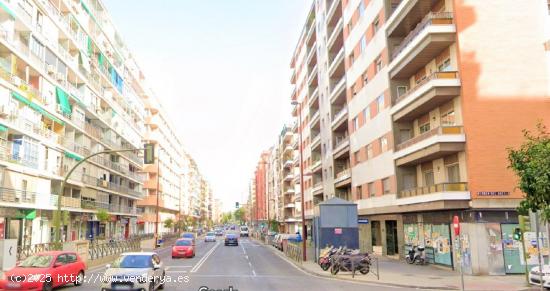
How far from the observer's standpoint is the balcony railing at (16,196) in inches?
1211

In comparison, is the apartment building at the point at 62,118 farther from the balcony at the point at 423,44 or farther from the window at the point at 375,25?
the balcony at the point at 423,44

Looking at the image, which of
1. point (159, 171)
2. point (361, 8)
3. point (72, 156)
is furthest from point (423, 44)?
point (159, 171)

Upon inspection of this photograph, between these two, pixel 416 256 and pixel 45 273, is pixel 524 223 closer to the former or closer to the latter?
pixel 416 256

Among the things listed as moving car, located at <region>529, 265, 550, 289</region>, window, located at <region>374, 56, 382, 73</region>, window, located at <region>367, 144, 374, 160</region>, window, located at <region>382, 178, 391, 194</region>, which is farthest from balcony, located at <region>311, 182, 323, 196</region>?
moving car, located at <region>529, 265, 550, 289</region>

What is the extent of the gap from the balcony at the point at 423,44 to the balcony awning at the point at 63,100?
28102mm

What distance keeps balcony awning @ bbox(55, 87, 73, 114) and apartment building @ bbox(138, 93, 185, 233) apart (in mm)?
25133

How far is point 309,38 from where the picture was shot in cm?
6244

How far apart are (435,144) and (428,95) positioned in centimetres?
274

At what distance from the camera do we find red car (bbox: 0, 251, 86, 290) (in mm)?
15602

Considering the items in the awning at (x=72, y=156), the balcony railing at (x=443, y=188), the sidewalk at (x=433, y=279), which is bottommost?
the sidewalk at (x=433, y=279)

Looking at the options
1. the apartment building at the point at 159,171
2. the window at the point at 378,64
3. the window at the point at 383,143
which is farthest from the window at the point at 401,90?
the apartment building at the point at 159,171

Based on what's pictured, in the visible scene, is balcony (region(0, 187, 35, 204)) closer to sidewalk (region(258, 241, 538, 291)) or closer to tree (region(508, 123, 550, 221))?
sidewalk (region(258, 241, 538, 291))

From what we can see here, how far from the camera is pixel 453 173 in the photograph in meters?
25.8

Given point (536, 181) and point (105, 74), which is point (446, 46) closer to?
point (536, 181)
